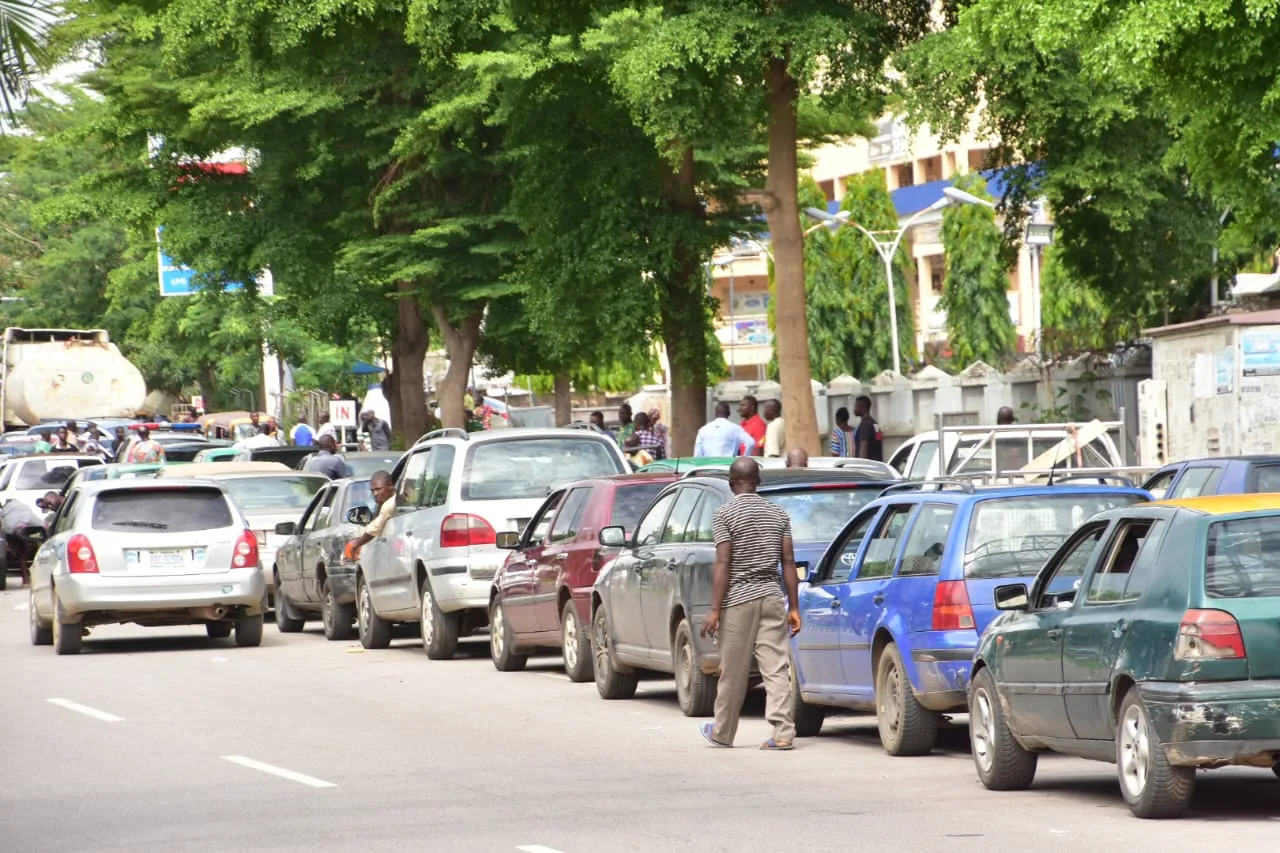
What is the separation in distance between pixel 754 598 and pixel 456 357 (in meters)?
26.4

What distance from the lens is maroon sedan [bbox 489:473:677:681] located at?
1812 cm

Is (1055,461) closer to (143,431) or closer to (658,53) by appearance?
(658,53)

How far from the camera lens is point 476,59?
31188mm

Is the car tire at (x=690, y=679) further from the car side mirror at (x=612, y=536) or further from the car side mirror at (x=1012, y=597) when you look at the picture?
the car side mirror at (x=1012, y=597)

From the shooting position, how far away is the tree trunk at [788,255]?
26406 millimetres

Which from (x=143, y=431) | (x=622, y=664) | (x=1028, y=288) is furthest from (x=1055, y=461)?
(x=1028, y=288)

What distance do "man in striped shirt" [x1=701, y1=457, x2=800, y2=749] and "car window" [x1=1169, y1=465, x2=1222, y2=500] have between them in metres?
4.02

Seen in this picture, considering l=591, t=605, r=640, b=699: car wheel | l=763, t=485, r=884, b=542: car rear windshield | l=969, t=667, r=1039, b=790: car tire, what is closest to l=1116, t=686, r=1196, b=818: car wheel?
l=969, t=667, r=1039, b=790: car tire

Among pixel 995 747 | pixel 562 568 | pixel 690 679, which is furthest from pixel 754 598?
pixel 562 568

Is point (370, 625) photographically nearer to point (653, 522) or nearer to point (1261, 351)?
point (653, 522)

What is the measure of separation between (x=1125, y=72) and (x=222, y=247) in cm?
2389

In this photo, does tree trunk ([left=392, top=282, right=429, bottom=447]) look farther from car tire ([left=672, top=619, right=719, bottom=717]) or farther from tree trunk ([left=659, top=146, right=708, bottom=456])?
car tire ([left=672, top=619, right=719, bottom=717])

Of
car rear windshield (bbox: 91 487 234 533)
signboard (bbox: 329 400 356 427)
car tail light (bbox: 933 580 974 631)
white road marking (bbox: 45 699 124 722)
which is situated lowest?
white road marking (bbox: 45 699 124 722)

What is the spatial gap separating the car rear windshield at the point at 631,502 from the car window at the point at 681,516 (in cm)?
176
